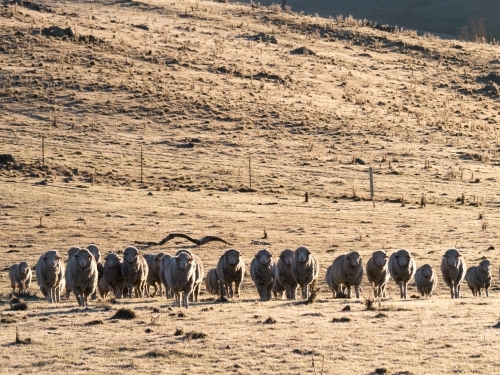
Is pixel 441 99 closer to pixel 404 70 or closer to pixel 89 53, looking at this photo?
pixel 404 70

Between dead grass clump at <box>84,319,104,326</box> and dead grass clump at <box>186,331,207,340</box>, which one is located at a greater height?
dead grass clump at <box>84,319,104,326</box>

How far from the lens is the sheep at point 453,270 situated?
25844 millimetres

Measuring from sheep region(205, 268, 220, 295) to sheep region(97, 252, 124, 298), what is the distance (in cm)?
263

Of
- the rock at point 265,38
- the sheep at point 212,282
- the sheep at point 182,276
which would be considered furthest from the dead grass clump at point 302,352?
the rock at point 265,38

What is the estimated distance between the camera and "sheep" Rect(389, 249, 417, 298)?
25.5 meters

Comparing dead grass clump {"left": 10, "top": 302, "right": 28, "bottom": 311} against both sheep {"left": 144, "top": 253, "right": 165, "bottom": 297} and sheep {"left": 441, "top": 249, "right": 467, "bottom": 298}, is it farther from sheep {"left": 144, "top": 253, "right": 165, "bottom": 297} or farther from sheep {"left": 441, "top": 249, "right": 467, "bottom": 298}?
sheep {"left": 441, "top": 249, "right": 467, "bottom": 298}

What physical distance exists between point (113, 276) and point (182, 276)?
3.72m

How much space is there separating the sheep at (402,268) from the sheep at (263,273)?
329cm

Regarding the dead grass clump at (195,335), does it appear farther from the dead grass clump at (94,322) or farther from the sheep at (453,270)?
the sheep at (453,270)

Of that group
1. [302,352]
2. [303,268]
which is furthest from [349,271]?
[302,352]

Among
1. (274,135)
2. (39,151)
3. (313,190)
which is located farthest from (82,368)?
(274,135)

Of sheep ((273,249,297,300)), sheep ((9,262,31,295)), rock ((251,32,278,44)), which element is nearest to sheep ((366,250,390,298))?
sheep ((273,249,297,300))

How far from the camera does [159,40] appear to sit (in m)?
80.3

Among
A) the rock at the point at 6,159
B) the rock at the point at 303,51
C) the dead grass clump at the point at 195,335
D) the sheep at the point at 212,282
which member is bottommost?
the dead grass clump at the point at 195,335
